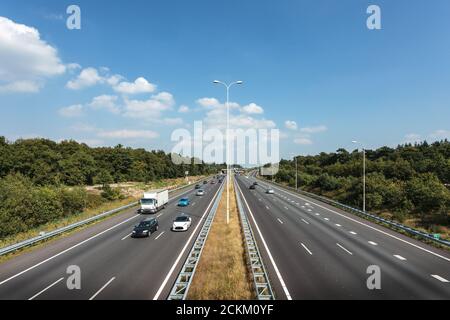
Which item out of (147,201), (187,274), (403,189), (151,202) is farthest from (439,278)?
(403,189)

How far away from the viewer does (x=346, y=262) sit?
16.7 metres

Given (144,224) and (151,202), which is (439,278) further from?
(151,202)

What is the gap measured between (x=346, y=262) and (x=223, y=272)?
7.69 meters

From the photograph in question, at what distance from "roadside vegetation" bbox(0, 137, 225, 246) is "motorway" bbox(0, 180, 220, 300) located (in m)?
6.35

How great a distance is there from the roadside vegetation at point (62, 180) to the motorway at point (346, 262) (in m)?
21.4

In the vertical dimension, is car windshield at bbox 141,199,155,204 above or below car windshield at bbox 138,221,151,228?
above

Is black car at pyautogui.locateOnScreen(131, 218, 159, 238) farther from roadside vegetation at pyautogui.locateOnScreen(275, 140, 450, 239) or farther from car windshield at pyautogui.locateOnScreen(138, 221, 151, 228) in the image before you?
roadside vegetation at pyautogui.locateOnScreen(275, 140, 450, 239)

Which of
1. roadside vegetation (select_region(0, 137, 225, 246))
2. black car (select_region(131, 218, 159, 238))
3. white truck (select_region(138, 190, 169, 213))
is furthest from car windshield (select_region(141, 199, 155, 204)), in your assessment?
black car (select_region(131, 218, 159, 238))

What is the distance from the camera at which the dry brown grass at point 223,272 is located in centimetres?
1199

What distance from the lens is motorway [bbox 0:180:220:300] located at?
1252 cm

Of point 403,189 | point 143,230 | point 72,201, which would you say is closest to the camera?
point 143,230

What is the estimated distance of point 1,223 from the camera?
3005 centimetres
